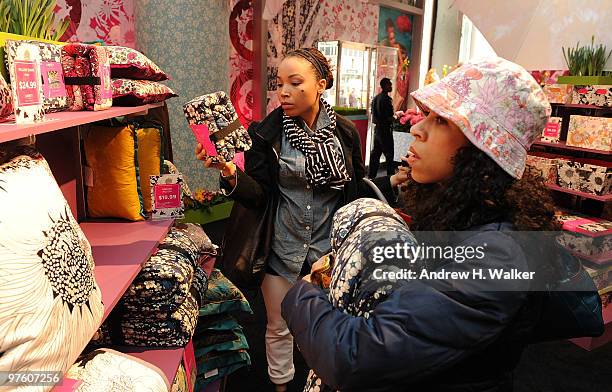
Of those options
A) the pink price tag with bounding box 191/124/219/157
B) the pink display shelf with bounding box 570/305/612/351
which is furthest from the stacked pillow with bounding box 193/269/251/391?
the pink display shelf with bounding box 570/305/612/351

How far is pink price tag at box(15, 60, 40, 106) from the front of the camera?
3.45 feet

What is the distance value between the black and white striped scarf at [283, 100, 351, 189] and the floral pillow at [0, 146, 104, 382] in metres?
1.10

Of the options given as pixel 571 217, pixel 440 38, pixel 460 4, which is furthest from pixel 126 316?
pixel 440 38

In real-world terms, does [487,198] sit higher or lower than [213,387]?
higher

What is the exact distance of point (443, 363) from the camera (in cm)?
87

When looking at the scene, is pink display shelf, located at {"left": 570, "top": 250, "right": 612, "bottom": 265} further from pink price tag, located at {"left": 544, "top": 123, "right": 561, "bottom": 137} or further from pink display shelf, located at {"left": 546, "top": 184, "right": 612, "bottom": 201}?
pink price tag, located at {"left": 544, "top": 123, "right": 561, "bottom": 137}

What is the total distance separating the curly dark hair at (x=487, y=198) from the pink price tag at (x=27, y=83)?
918 millimetres

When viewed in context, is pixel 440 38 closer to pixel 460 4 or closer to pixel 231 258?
pixel 460 4

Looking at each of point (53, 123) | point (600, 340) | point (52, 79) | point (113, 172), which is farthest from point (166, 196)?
point (600, 340)

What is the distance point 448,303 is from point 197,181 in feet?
15.2

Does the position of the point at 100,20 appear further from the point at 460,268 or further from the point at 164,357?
the point at 460,268

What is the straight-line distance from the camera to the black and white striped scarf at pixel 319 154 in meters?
2.06

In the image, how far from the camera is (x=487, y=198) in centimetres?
95

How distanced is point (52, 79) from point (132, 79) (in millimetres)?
632
